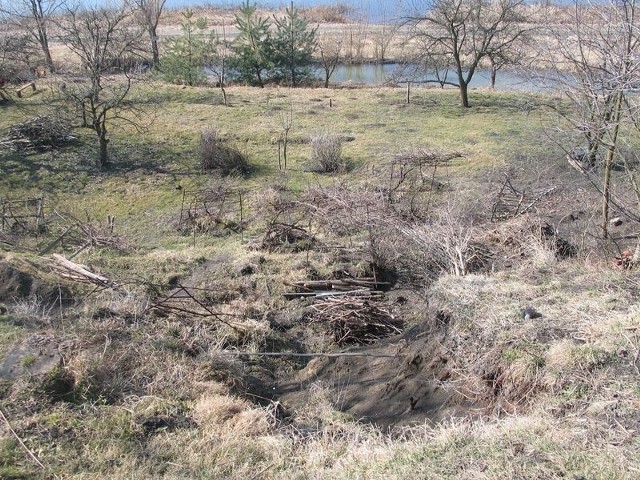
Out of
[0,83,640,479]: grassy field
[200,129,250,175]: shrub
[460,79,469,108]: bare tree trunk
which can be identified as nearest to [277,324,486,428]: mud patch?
[0,83,640,479]: grassy field

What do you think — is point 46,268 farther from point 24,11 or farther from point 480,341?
point 24,11

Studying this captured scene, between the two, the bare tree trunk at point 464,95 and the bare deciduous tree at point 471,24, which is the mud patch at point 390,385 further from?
the bare tree trunk at point 464,95

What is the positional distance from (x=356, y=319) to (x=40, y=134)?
11753 mm

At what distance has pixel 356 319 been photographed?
670 centimetres

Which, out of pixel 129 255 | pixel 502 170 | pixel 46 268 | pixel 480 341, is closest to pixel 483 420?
pixel 480 341

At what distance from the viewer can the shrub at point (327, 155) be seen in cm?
1338

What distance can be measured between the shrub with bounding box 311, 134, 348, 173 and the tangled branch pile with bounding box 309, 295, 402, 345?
22.1ft

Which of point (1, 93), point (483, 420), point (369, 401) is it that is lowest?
point (369, 401)

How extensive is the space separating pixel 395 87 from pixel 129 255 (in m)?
16.2

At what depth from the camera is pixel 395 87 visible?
23.1m

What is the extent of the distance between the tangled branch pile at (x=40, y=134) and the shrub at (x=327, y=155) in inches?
259

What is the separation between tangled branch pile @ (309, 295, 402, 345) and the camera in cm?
663

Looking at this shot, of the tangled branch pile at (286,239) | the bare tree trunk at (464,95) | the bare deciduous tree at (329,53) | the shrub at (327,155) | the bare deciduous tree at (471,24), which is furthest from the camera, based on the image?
the bare deciduous tree at (329,53)

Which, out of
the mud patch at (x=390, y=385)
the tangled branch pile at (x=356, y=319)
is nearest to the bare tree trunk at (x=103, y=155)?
the tangled branch pile at (x=356, y=319)
